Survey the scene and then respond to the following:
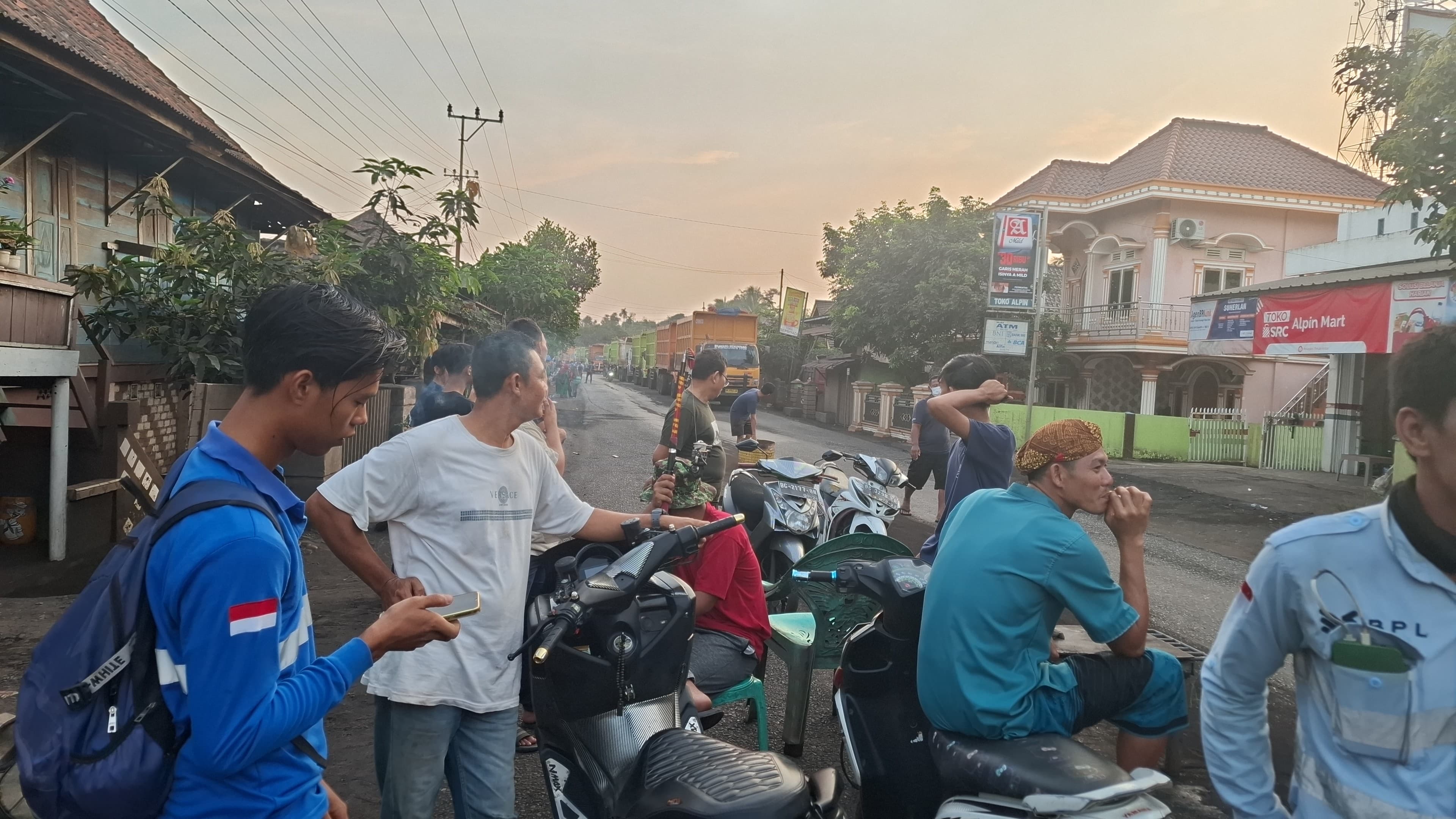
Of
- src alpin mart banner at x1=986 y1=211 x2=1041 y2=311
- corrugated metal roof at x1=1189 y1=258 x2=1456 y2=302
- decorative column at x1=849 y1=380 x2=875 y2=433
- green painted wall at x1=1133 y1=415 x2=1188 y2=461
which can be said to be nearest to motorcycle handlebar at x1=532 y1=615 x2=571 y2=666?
corrugated metal roof at x1=1189 y1=258 x2=1456 y2=302

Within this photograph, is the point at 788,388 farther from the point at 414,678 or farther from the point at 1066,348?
the point at 414,678

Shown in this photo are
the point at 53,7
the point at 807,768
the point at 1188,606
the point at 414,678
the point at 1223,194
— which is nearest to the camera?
the point at 414,678

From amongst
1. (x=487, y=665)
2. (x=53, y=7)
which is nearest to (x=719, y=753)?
(x=487, y=665)

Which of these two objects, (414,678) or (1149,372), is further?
(1149,372)

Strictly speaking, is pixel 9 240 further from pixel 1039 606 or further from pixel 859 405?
pixel 859 405

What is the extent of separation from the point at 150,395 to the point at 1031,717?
27.1 ft

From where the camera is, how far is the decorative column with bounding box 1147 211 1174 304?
2322 centimetres

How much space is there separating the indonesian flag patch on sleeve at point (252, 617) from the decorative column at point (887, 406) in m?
23.0

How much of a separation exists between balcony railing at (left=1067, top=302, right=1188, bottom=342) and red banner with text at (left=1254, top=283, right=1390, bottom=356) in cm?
704

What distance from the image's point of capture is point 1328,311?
14523 millimetres

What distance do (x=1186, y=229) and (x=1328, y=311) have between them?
9.20m

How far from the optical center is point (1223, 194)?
75.5 feet

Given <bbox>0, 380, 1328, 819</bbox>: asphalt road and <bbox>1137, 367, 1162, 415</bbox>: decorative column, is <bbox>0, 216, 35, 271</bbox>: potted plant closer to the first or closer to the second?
<bbox>0, 380, 1328, 819</bbox>: asphalt road

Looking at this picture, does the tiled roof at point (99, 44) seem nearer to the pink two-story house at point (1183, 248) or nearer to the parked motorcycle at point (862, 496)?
the parked motorcycle at point (862, 496)
